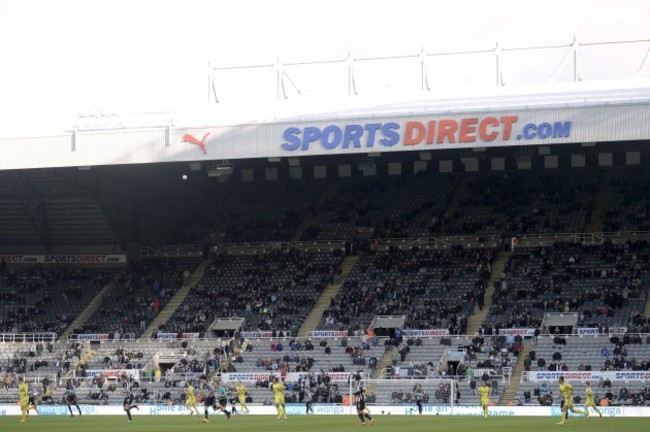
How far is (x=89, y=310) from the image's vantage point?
75250mm

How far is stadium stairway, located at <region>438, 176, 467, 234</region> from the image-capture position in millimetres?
74688

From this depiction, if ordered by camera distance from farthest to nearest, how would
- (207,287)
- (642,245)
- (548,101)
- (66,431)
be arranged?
(207,287) < (642,245) < (548,101) < (66,431)

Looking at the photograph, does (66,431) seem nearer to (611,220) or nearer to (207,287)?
(207,287)

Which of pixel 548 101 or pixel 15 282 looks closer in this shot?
pixel 548 101

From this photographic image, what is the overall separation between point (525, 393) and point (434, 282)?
1499 centimetres

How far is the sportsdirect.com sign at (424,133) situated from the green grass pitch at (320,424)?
14.5 meters

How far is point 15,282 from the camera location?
7894cm

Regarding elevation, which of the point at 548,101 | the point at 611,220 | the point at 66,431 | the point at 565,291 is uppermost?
the point at 548,101

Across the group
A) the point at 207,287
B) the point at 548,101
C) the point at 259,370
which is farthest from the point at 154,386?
the point at 548,101

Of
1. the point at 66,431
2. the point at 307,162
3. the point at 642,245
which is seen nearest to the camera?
the point at 66,431

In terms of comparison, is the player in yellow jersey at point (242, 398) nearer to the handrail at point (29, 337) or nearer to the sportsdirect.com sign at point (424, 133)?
the sportsdirect.com sign at point (424, 133)

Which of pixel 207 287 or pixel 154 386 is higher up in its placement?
pixel 207 287

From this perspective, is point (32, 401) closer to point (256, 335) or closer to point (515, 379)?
point (256, 335)

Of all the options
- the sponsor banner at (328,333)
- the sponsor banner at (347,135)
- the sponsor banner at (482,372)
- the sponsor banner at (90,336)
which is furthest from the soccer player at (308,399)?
the sponsor banner at (90,336)
